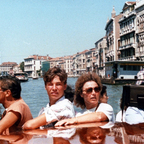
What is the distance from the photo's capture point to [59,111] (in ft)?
5.63

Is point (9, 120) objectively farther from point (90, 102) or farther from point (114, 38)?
point (114, 38)

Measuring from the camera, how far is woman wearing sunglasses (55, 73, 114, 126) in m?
1.76

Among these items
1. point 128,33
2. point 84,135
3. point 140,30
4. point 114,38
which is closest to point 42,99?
point 140,30

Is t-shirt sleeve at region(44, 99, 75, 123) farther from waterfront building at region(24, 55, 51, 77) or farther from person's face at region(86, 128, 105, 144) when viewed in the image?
waterfront building at region(24, 55, 51, 77)

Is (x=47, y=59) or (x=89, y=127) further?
(x=47, y=59)

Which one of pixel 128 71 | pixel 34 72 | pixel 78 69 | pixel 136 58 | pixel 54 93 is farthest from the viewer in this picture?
pixel 34 72

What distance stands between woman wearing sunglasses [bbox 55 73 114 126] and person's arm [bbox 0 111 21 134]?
13.2 inches

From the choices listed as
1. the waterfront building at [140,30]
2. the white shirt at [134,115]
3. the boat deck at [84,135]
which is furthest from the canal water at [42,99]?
the boat deck at [84,135]

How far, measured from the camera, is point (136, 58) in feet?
91.4

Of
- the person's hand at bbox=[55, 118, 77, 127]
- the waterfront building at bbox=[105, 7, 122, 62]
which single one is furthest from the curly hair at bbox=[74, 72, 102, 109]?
the waterfront building at bbox=[105, 7, 122, 62]

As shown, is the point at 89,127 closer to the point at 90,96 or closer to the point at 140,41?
the point at 90,96

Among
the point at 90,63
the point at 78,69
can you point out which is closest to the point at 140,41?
the point at 90,63

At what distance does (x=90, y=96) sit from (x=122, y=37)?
30.6 m

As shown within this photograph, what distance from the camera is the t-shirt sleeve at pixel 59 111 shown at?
5.51ft
